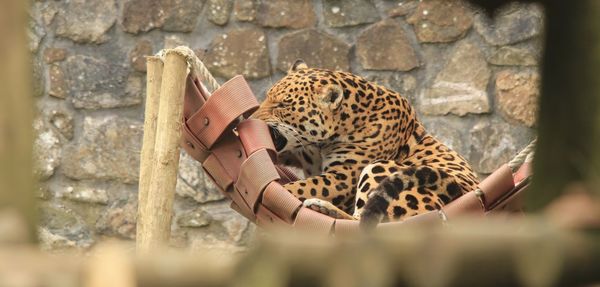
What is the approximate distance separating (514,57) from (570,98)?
144 inches

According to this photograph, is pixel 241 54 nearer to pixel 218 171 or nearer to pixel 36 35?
pixel 36 35

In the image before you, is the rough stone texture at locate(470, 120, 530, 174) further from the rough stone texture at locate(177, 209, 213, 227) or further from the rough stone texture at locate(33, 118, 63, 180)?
the rough stone texture at locate(33, 118, 63, 180)

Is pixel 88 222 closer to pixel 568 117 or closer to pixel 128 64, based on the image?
pixel 128 64

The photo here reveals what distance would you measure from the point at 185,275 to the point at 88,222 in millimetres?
4116

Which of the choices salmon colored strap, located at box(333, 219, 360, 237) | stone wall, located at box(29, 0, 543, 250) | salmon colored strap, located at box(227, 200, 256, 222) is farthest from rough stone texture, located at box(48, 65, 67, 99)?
salmon colored strap, located at box(333, 219, 360, 237)

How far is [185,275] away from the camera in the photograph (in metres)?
0.60

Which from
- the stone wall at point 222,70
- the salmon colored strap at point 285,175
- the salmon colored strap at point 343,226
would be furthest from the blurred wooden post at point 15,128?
the stone wall at point 222,70

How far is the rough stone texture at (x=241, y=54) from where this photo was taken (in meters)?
4.49

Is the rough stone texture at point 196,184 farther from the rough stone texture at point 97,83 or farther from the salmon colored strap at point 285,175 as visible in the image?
the salmon colored strap at point 285,175

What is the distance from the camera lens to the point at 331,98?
9.48ft

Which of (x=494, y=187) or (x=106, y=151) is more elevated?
(x=494, y=187)

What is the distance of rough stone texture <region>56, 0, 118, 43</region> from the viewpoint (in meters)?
4.61

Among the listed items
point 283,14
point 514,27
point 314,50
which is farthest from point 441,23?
point 283,14

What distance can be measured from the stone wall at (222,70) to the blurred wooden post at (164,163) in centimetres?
195
